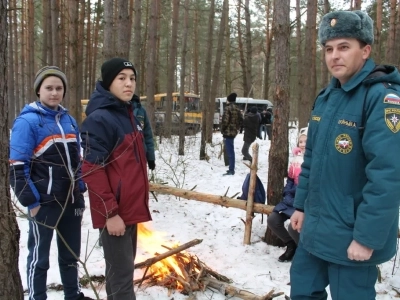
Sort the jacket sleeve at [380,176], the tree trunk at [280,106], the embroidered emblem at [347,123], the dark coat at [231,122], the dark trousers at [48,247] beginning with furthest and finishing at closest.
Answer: the dark coat at [231,122], the tree trunk at [280,106], the dark trousers at [48,247], the embroidered emblem at [347,123], the jacket sleeve at [380,176]

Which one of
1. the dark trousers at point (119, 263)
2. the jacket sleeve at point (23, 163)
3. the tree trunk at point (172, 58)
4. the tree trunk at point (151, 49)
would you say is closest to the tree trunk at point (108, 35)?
the jacket sleeve at point (23, 163)

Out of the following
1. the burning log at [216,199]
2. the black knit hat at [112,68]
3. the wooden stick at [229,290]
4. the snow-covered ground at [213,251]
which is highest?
the black knit hat at [112,68]

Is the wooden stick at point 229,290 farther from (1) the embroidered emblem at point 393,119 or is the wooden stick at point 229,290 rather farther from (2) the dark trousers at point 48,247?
(1) the embroidered emblem at point 393,119

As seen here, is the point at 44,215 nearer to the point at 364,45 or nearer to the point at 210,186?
the point at 364,45

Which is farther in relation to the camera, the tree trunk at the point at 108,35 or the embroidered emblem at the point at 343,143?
the tree trunk at the point at 108,35

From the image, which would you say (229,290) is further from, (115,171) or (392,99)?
(392,99)

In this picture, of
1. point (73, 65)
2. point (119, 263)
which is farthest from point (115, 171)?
point (73, 65)

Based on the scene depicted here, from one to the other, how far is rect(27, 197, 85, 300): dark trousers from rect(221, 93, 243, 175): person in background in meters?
6.66

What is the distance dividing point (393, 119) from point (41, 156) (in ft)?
8.26

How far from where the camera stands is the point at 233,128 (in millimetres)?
9656

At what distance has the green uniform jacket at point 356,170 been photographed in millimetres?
1794

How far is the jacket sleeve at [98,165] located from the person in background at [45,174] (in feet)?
1.13

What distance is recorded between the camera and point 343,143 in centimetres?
199

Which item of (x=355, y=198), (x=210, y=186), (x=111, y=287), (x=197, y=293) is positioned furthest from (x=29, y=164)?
(x=210, y=186)
